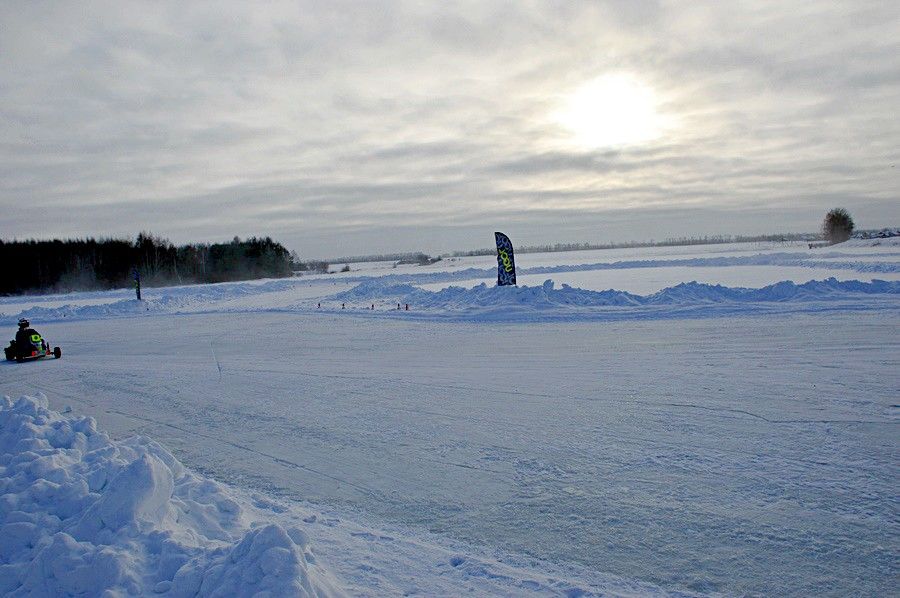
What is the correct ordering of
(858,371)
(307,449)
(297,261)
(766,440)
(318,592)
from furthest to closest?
1. (297,261)
2. (858,371)
3. (307,449)
4. (766,440)
5. (318,592)

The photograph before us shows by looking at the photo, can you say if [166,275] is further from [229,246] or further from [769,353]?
[769,353]

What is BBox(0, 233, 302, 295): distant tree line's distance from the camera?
68.4 metres

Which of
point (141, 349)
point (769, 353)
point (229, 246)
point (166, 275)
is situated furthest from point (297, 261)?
point (769, 353)

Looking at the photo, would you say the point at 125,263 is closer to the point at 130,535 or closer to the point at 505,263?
the point at 505,263

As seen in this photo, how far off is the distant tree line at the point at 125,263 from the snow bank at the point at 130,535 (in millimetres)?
72003

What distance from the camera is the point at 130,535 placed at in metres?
4.12

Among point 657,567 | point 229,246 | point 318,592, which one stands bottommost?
point 657,567

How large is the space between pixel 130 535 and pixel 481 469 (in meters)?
3.28

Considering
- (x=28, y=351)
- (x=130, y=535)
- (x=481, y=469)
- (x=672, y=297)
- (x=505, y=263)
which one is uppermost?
(x=505, y=263)

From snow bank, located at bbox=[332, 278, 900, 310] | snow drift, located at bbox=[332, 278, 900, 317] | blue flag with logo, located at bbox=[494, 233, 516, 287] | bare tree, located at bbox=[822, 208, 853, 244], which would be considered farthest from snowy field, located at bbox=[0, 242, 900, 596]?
bare tree, located at bbox=[822, 208, 853, 244]

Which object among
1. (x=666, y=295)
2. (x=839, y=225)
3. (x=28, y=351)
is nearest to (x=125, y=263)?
(x=28, y=351)

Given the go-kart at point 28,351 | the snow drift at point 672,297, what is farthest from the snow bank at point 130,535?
the snow drift at point 672,297

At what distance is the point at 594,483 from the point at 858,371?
21.1 feet

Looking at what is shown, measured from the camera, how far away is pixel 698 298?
18.9 m
